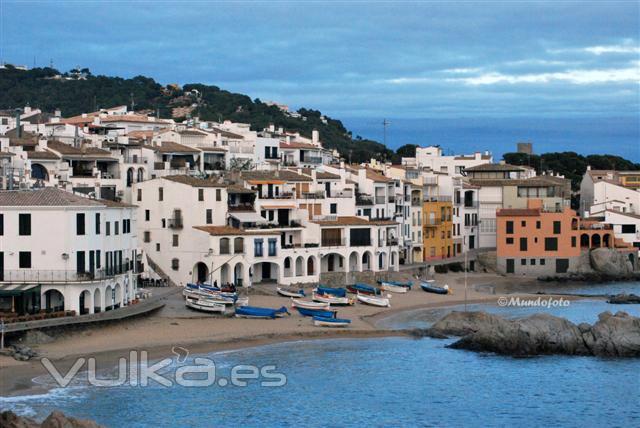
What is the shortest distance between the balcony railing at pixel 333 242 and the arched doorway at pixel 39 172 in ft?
56.3

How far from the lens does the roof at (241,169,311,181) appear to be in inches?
3093

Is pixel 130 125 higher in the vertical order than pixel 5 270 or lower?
higher

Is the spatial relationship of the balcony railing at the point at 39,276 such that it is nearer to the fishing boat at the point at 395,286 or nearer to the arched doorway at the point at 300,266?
the arched doorway at the point at 300,266

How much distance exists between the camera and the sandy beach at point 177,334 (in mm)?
48469

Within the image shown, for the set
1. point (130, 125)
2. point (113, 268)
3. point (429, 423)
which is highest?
point (130, 125)

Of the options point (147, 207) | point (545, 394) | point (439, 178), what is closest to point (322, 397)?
point (545, 394)

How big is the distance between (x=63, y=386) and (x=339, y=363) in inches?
516

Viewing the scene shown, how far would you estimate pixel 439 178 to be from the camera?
328 feet

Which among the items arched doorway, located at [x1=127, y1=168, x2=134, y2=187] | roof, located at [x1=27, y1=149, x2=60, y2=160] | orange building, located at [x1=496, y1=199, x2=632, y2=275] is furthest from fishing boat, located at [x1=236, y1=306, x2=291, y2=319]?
orange building, located at [x1=496, y1=199, x2=632, y2=275]

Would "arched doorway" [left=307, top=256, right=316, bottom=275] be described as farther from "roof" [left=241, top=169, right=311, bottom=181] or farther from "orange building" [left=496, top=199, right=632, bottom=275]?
"orange building" [left=496, top=199, right=632, bottom=275]

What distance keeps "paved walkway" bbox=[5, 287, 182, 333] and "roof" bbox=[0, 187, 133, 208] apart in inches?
198

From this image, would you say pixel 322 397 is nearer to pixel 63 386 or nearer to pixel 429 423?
pixel 429 423

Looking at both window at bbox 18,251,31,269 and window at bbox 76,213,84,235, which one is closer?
window at bbox 18,251,31,269

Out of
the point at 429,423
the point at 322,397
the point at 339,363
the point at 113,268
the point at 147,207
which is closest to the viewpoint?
the point at 429,423
